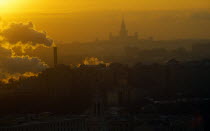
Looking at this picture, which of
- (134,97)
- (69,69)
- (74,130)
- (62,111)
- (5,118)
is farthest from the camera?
(69,69)

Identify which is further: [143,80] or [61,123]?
[143,80]

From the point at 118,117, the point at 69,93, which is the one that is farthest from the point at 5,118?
the point at 69,93

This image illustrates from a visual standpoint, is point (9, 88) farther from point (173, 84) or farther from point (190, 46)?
point (190, 46)

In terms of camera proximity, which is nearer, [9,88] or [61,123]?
[61,123]

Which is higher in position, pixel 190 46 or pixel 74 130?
pixel 190 46

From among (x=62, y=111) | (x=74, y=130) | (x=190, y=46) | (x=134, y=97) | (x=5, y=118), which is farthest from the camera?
(x=190, y=46)

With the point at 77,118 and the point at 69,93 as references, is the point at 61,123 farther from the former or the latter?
the point at 69,93

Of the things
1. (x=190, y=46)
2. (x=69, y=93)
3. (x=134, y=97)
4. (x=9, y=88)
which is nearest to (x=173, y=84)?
(x=134, y=97)

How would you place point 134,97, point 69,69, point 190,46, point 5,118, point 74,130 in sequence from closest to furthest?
1. point 74,130
2. point 5,118
3. point 134,97
4. point 69,69
5. point 190,46

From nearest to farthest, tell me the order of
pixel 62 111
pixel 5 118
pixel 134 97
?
1. pixel 5 118
2. pixel 62 111
3. pixel 134 97
